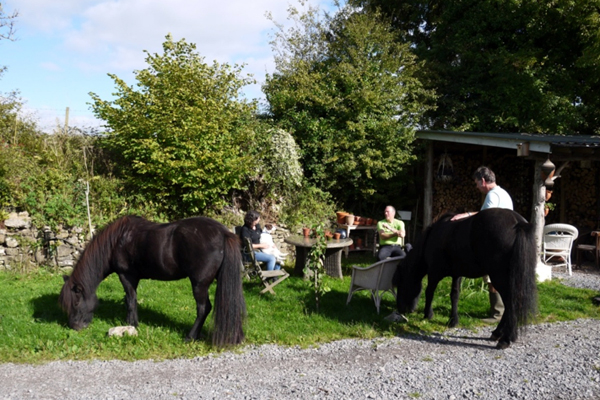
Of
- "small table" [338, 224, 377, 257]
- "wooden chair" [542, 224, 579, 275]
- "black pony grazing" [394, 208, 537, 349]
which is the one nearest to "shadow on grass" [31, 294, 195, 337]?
"black pony grazing" [394, 208, 537, 349]

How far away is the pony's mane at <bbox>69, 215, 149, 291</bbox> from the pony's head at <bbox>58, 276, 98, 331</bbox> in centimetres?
5

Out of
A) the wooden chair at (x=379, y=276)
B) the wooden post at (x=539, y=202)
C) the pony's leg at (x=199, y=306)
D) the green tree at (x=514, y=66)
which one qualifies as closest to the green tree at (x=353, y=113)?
the green tree at (x=514, y=66)

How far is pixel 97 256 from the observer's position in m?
5.20

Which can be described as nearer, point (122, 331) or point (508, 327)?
point (508, 327)

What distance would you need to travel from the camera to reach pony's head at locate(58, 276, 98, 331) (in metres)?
5.10

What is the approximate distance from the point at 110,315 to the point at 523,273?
4736 mm

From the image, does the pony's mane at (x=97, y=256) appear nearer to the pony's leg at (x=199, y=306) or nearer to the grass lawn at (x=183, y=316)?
the grass lawn at (x=183, y=316)

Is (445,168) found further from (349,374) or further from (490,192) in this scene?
(349,374)

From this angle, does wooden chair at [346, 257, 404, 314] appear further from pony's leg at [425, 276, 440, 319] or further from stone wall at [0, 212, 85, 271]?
stone wall at [0, 212, 85, 271]

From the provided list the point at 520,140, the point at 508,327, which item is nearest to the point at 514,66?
the point at 520,140

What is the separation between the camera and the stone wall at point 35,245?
7.89 m

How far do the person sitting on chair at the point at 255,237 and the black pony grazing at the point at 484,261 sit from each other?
6.87 feet

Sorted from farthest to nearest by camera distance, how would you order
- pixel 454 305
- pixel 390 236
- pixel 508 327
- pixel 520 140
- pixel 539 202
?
pixel 520 140 < pixel 539 202 < pixel 390 236 < pixel 454 305 < pixel 508 327

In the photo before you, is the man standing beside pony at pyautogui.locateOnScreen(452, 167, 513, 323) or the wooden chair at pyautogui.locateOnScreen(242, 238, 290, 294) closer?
the man standing beside pony at pyautogui.locateOnScreen(452, 167, 513, 323)
